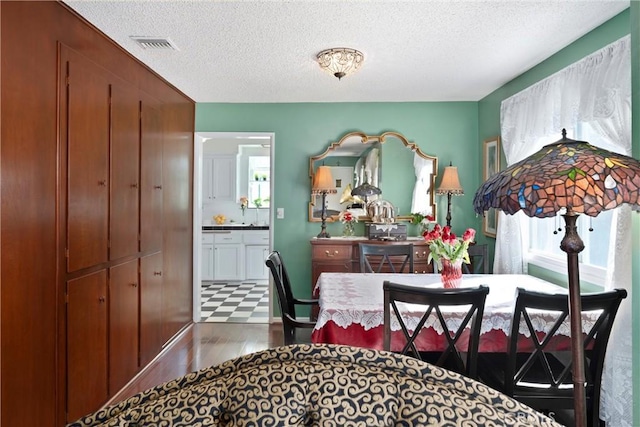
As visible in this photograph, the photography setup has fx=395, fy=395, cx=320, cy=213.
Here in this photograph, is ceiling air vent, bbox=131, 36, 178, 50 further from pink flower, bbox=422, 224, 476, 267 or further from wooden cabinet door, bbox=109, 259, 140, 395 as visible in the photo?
pink flower, bbox=422, 224, 476, 267

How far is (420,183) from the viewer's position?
Result: 14.3ft

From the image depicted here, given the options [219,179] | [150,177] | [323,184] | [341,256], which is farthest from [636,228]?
[219,179]

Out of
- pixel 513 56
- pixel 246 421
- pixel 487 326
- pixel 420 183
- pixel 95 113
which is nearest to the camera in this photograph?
pixel 246 421

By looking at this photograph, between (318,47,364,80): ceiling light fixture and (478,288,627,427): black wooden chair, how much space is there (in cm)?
192

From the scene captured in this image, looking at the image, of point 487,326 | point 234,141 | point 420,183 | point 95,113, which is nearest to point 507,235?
point 420,183

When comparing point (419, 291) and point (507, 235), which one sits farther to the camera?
point (507, 235)

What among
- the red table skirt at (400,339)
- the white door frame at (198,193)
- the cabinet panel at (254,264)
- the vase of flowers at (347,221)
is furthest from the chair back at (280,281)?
the cabinet panel at (254,264)

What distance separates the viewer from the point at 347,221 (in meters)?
4.35

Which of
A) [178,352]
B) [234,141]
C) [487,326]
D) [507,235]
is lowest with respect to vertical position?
[178,352]

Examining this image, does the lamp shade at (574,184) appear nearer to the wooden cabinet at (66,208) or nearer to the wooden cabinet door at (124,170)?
the wooden cabinet at (66,208)

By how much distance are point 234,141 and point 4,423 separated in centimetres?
552

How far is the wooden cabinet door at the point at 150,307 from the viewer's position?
3131 millimetres

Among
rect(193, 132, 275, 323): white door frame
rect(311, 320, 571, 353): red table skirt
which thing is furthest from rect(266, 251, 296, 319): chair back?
rect(193, 132, 275, 323): white door frame

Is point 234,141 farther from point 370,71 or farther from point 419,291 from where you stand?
point 419,291
